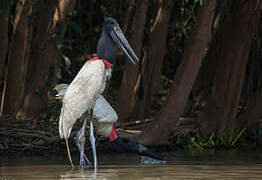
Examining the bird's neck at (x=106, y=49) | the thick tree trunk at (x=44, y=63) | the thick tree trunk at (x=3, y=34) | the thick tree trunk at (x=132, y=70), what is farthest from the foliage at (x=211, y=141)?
the thick tree trunk at (x=3, y=34)

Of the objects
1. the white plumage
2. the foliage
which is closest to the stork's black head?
the white plumage

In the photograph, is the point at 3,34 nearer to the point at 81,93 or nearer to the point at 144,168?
the point at 81,93

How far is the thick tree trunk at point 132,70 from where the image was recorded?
9.76 meters

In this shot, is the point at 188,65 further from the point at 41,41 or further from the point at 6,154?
the point at 6,154

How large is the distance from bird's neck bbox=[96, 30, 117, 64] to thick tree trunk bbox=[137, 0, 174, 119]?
2719 mm

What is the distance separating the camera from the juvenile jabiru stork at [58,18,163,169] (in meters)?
6.95

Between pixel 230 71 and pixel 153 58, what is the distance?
1515mm

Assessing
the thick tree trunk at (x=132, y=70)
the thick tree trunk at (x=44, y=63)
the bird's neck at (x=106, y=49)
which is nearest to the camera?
the bird's neck at (x=106, y=49)

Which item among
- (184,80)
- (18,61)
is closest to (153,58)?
(184,80)

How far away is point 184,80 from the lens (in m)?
8.87

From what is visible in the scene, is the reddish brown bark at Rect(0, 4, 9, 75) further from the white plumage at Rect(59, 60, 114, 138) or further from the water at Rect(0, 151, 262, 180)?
the white plumage at Rect(59, 60, 114, 138)

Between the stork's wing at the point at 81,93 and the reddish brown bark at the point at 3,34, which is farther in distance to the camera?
the reddish brown bark at the point at 3,34

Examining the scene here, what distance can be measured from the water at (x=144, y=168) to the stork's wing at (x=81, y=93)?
1.93ft

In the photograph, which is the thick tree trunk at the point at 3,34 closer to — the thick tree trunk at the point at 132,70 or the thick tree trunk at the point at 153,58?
the thick tree trunk at the point at 132,70
